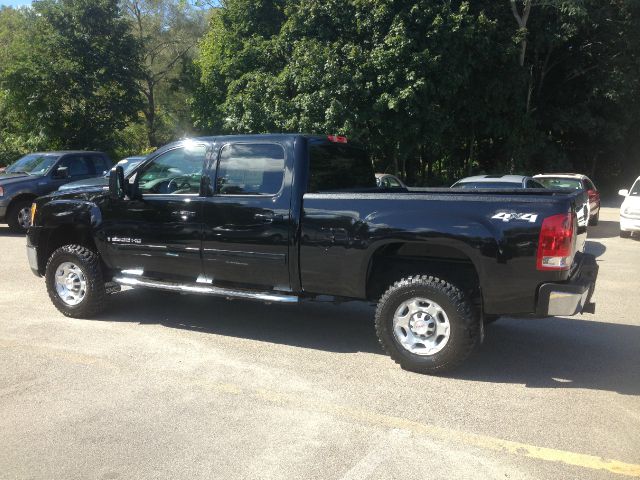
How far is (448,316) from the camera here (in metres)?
5.00

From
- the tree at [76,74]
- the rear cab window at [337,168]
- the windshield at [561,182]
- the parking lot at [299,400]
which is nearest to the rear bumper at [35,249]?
the parking lot at [299,400]

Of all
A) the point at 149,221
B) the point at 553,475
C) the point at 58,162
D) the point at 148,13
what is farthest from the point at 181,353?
the point at 148,13

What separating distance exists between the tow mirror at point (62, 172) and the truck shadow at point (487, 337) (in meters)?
6.95

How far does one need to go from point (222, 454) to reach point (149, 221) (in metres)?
3.28

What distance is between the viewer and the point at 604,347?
584 cm

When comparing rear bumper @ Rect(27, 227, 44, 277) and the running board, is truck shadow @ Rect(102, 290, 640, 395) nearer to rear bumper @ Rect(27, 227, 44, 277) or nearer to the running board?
the running board

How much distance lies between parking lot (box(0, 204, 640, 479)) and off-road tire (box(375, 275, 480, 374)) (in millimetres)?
143

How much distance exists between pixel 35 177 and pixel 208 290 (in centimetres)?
1002

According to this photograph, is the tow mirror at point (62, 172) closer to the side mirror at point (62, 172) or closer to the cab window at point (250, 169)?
the side mirror at point (62, 172)

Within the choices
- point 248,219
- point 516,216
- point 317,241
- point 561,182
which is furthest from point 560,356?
point 561,182

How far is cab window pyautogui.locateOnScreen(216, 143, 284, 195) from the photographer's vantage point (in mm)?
5797

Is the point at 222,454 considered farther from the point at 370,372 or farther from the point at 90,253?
the point at 90,253

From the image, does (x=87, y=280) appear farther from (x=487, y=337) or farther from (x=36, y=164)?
(x=36, y=164)

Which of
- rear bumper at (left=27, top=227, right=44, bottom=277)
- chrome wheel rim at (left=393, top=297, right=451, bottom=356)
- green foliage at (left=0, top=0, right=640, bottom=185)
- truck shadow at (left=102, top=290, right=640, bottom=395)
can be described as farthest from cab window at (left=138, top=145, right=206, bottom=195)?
green foliage at (left=0, top=0, right=640, bottom=185)
